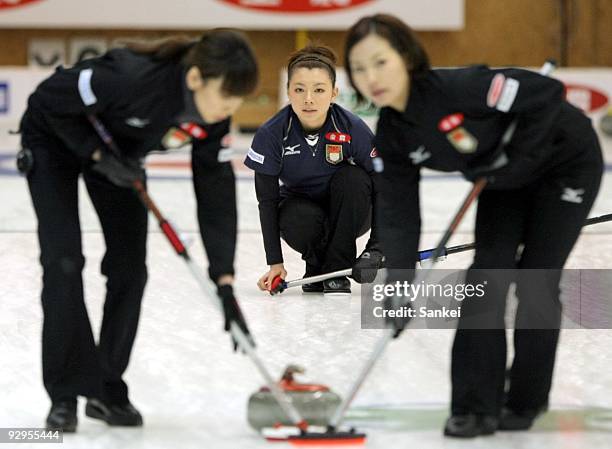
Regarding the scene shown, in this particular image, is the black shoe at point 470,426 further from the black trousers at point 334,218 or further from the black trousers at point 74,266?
the black trousers at point 334,218

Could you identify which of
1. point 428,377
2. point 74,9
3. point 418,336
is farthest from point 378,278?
point 74,9

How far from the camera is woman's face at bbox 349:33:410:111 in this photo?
2387 millimetres

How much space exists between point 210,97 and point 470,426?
3.17ft

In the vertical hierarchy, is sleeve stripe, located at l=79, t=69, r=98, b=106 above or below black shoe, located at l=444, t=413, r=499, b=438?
above

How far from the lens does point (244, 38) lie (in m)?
2.40

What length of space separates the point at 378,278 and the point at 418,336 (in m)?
0.59

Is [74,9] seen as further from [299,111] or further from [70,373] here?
Result: [70,373]

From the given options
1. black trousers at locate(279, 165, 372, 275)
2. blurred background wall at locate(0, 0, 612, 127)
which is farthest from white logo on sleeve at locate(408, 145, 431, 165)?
blurred background wall at locate(0, 0, 612, 127)

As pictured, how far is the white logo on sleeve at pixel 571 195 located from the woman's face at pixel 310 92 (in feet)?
4.69

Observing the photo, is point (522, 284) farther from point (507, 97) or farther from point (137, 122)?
point (137, 122)

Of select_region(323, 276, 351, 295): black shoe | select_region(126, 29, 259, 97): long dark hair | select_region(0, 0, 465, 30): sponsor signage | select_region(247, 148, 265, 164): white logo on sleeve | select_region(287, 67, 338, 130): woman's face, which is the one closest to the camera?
select_region(126, 29, 259, 97): long dark hair

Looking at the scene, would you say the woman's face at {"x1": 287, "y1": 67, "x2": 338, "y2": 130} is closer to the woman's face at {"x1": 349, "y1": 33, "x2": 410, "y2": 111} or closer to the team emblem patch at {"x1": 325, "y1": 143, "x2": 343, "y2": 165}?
the team emblem patch at {"x1": 325, "y1": 143, "x2": 343, "y2": 165}

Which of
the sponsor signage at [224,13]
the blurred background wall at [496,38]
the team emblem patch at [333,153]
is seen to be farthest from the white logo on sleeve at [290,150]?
the blurred background wall at [496,38]

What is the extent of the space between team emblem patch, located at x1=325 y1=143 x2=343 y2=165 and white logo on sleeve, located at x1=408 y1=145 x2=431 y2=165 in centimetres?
148
